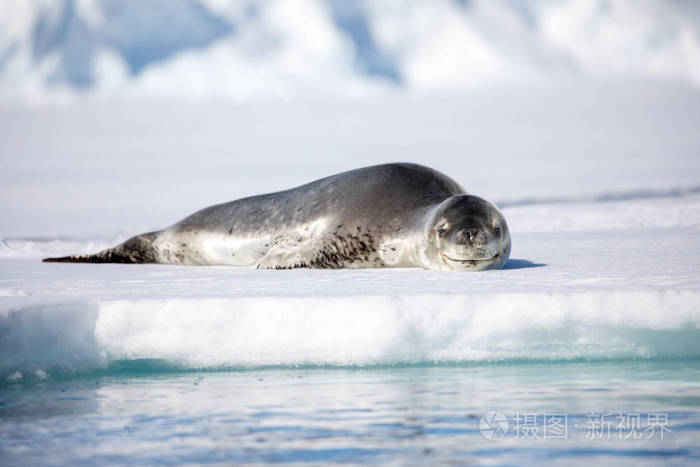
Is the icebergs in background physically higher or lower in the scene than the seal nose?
higher

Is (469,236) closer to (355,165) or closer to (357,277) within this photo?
(357,277)

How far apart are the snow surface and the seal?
0.81 ft

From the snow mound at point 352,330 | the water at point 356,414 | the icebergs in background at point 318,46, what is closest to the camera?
the water at point 356,414

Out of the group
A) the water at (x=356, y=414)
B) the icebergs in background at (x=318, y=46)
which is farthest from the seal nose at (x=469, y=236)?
the icebergs in background at (x=318, y=46)

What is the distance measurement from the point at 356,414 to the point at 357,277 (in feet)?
6.01

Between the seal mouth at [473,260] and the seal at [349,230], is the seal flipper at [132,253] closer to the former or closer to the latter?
the seal at [349,230]

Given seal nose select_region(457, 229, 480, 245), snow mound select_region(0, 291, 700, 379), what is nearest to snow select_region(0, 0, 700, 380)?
snow mound select_region(0, 291, 700, 379)

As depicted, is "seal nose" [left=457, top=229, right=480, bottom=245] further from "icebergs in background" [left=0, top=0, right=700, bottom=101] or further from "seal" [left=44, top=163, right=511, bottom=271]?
"icebergs in background" [left=0, top=0, right=700, bottom=101]

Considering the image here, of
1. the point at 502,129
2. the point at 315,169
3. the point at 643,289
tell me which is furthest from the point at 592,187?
the point at 502,129

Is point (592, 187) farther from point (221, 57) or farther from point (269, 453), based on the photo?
point (221, 57)

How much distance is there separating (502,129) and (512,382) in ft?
67.3

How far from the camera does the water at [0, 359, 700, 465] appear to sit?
6.91 feet

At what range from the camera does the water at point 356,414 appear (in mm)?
2107

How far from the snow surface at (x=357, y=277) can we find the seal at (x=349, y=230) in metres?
0.25
